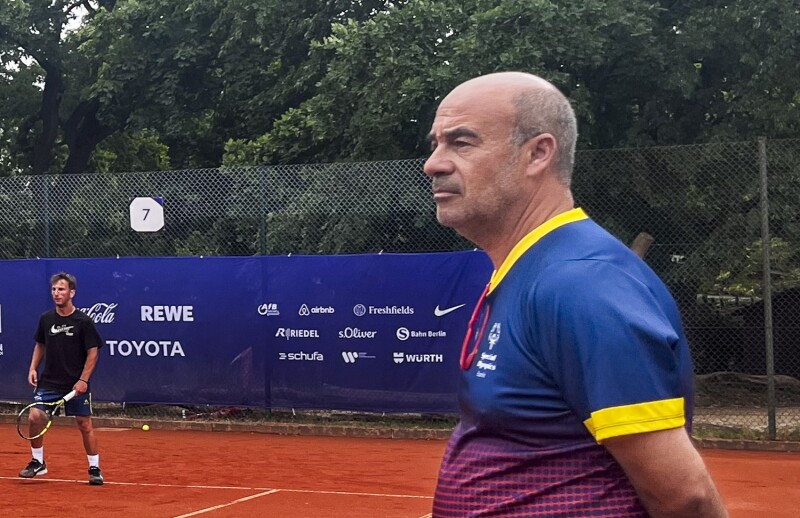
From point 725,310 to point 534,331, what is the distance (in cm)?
1167

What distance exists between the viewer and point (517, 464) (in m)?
1.95

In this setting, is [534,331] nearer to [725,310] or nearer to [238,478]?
[238,478]

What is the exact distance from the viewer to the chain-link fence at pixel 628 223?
11.9 metres

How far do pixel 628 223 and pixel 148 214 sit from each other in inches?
209

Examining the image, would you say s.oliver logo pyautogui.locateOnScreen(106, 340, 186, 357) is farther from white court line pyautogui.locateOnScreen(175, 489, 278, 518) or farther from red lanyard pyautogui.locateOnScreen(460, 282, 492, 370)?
red lanyard pyautogui.locateOnScreen(460, 282, 492, 370)

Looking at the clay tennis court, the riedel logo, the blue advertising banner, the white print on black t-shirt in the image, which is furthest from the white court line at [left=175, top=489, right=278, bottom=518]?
the riedel logo

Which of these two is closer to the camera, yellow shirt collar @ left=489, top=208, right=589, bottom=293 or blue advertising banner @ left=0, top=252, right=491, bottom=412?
yellow shirt collar @ left=489, top=208, right=589, bottom=293

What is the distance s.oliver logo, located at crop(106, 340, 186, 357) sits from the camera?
13.8 metres

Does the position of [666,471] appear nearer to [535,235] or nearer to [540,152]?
[535,235]

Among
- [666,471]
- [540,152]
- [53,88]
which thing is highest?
[53,88]

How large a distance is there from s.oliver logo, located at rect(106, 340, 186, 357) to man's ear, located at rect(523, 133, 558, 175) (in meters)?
12.1

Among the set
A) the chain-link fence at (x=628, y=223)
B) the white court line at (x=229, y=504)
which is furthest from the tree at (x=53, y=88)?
the white court line at (x=229, y=504)

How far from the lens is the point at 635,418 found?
1.79 meters

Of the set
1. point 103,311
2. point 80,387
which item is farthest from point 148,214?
point 80,387
